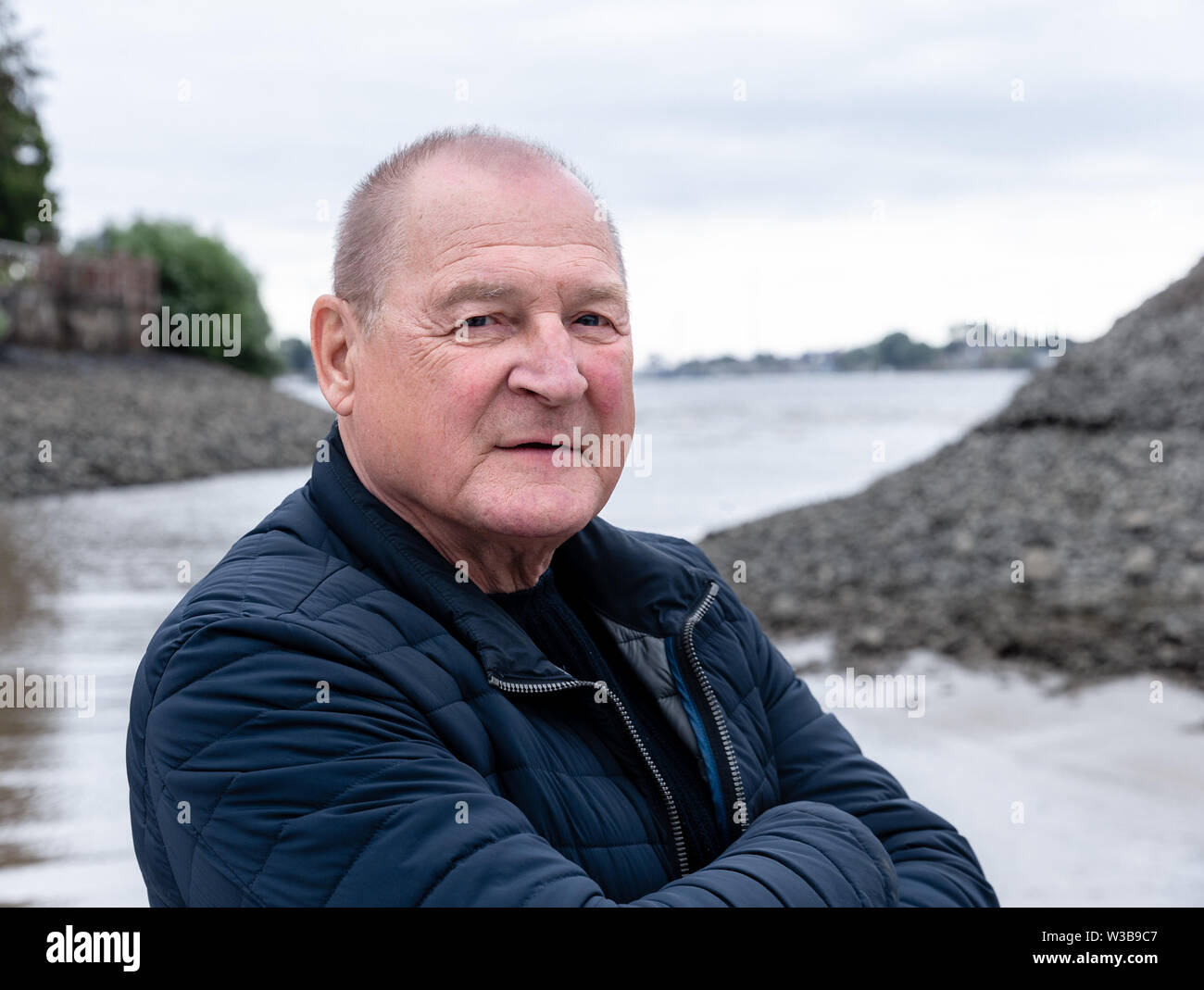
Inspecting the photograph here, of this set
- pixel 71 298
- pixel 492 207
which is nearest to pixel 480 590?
pixel 492 207

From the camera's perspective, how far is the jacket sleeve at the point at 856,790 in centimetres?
204

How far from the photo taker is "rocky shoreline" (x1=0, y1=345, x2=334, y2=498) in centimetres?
2284

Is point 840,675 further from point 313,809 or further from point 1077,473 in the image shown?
point 313,809

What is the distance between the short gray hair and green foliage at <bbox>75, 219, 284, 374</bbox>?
4818cm

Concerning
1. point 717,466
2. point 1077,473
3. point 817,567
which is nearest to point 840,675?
point 817,567

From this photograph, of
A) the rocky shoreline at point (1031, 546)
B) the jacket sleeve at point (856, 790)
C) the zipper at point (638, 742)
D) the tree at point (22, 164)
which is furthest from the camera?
the tree at point (22, 164)

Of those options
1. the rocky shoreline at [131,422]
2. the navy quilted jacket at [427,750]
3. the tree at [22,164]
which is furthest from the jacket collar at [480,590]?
the tree at [22,164]

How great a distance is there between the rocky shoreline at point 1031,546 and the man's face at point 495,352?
656cm

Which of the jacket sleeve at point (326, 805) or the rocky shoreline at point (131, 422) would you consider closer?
the jacket sleeve at point (326, 805)

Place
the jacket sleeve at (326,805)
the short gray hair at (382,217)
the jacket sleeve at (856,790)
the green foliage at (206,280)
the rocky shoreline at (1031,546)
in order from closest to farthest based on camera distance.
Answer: the jacket sleeve at (326,805) → the short gray hair at (382,217) → the jacket sleeve at (856,790) → the rocky shoreline at (1031,546) → the green foliage at (206,280)

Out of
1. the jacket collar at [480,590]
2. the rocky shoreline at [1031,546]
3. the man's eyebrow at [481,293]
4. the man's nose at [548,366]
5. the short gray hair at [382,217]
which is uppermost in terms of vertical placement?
the short gray hair at [382,217]

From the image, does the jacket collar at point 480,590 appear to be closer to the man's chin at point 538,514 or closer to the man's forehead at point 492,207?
the man's chin at point 538,514

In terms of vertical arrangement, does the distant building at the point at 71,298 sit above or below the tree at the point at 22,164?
below
